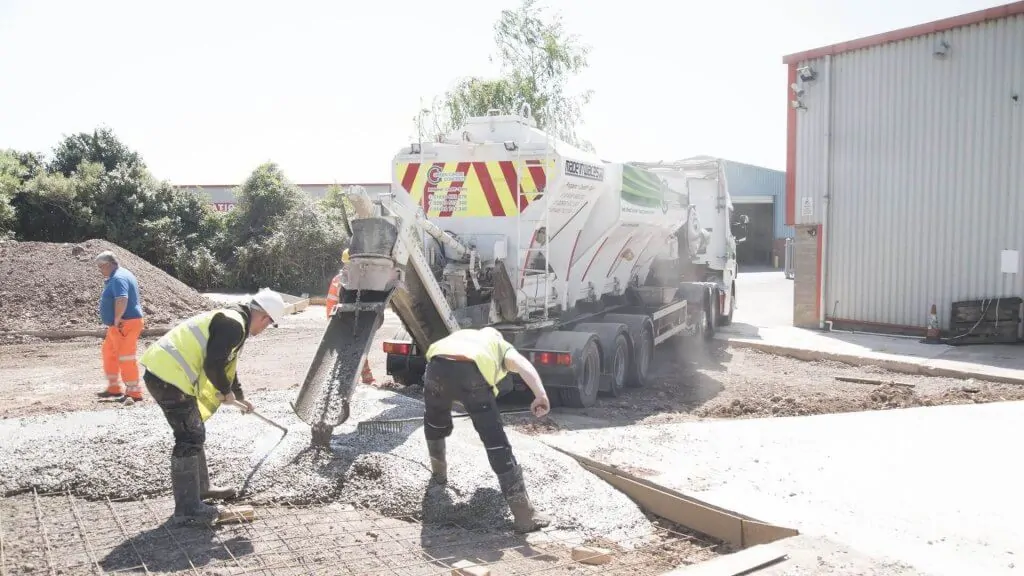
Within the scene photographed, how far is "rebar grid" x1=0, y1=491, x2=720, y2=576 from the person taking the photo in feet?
14.7

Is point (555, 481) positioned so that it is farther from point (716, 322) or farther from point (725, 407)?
point (716, 322)

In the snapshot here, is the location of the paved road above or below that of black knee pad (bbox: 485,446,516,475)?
above

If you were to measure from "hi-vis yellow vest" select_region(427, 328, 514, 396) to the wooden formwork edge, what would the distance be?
48.0 inches

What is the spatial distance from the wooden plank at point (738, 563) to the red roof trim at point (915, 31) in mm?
11447

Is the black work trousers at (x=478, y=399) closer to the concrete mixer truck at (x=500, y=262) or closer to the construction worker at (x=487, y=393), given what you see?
the construction worker at (x=487, y=393)

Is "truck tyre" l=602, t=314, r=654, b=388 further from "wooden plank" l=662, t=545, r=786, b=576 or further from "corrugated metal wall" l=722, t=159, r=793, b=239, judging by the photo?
"corrugated metal wall" l=722, t=159, r=793, b=239

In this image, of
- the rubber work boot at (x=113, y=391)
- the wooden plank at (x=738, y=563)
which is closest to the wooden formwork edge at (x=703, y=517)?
the wooden plank at (x=738, y=563)

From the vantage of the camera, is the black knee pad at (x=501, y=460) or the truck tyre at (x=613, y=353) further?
the truck tyre at (x=613, y=353)

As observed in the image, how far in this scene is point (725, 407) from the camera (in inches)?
350

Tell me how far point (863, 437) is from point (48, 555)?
20.2ft

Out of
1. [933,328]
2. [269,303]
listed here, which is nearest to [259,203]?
[933,328]

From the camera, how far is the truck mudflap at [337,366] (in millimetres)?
6047

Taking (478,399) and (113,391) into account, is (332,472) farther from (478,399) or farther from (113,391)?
(113,391)

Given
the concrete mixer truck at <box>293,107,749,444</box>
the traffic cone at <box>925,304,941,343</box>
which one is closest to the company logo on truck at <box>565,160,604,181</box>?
the concrete mixer truck at <box>293,107,749,444</box>
